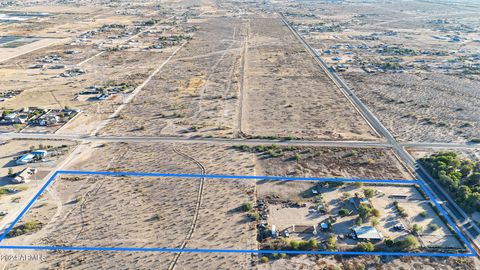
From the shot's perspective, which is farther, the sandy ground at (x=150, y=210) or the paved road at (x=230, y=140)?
the paved road at (x=230, y=140)

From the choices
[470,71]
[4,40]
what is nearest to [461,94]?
[470,71]

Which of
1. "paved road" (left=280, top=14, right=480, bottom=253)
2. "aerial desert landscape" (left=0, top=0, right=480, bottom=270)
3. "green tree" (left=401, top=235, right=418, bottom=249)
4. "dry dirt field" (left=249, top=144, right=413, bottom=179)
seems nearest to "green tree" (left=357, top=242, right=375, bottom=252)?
"aerial desert landscape" (left=0, top=0, right=480, bottom=270)

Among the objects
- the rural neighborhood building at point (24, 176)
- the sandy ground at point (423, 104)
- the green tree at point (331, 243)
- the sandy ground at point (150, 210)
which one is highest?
the sandy ground at point (423, 104)

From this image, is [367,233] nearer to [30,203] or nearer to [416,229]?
[416,229]

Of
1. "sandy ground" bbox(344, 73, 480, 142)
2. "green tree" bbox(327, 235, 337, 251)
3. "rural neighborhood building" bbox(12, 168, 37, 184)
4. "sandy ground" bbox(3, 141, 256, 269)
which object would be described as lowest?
"green tree" bbox(327, 235, 337, 251)

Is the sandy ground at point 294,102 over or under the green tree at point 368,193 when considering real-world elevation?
over

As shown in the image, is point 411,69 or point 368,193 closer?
point 368,193

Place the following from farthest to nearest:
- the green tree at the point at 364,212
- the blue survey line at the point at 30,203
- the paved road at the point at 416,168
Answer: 1. the green tree at the point at 364,212
2. the paved road at the point at 416,168
3. the blue survey line at the point at 30,203

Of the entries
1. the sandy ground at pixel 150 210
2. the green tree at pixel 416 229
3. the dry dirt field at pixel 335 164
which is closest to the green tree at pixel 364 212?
the green tree at pixel 416 229

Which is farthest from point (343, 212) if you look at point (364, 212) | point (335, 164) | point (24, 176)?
point (24, 176)

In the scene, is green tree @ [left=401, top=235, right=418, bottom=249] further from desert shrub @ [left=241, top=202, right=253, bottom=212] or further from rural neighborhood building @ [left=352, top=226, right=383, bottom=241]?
desert shrub @ [left=241, top=202, right=253, bottom=212]

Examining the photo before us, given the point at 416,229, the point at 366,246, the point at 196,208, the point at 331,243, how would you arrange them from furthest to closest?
the point at 196,208 < the point at 416,229 < the point at 331,243 < the point at 366,246

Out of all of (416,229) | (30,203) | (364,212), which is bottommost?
(416,229)

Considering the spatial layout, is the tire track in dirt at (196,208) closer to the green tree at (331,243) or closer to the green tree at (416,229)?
the green tree at (331,243)
